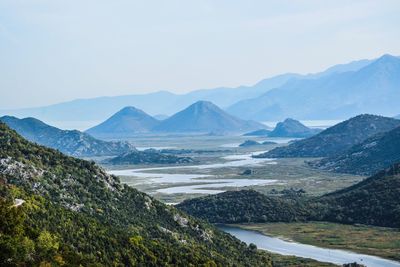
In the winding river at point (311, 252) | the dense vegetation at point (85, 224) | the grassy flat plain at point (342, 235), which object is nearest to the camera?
the dense vegetation at point (85, 224)

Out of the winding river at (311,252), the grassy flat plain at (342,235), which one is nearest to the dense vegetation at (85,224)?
the winding river at (311,252)

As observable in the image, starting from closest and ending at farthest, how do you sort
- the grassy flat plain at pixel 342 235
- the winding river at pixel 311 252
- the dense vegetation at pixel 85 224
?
the dense vegetation at pixel 85 224
the winding river at pixel 311 252
the grassy flat plain at pixel 342 235

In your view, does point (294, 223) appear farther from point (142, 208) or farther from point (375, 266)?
point (142, 208)

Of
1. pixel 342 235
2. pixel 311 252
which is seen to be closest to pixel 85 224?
pixel 311 252

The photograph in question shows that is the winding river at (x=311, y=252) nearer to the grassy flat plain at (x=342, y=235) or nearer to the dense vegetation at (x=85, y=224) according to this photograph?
the grassy flat plain at (x=342, y=235)

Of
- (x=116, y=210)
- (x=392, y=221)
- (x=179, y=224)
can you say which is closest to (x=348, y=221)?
(x=392, y=221)

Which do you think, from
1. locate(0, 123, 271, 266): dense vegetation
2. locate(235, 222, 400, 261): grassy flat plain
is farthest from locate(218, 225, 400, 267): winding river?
locate(0, 123, 271, 266): dense vegetation

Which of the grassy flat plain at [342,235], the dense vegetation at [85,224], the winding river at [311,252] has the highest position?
the dense vegetation at [85,224]

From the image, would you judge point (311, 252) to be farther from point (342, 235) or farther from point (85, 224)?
point (85, 224)

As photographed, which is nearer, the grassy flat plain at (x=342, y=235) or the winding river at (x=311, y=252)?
the winding river at (x=311, y=252)
